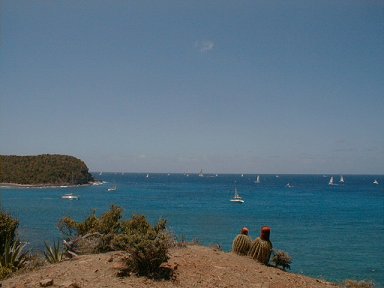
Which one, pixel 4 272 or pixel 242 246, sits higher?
pixel 242 246

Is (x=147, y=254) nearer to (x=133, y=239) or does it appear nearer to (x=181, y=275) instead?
(x=133, y=239)

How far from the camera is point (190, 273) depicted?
12.2 metres

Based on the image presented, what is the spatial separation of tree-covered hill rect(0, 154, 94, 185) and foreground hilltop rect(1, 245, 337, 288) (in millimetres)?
145225

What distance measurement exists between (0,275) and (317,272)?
70.1ft

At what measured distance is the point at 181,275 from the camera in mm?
12031

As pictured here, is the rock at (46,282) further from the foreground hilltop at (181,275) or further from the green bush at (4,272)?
the green bush at (4,272)

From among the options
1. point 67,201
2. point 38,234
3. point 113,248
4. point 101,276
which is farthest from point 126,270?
point 67,201

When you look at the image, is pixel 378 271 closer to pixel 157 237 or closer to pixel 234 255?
pixel 234 255

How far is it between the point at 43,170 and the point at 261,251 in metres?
152

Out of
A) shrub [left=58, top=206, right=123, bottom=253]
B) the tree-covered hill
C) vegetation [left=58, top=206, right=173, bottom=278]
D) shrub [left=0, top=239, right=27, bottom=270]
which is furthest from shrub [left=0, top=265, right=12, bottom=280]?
the tree-covered hill

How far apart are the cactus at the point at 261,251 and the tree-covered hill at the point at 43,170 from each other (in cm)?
14518

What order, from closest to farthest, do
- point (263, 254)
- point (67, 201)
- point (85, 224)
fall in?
1. point (263, 254)
2. point (85, 224)
3. point (67, 201)

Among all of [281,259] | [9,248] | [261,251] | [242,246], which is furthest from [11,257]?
[281,259]

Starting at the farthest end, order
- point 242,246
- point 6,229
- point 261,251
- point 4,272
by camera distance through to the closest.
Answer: point 242,246 < point 261,251 < point 6,229 < point 4,272
